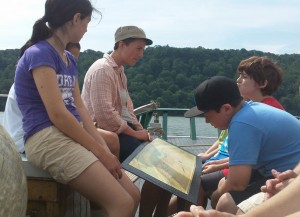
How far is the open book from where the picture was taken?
8.04 ft

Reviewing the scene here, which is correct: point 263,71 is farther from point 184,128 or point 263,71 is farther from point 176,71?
point 176,71

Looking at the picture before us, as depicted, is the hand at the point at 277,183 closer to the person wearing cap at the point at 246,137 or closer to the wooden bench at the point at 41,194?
the person wearing cap at the point at 246,137

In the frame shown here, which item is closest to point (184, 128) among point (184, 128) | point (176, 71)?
point (184, 128)

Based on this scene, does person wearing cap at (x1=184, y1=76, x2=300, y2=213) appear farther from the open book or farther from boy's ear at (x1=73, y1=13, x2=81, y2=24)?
boy's ear at (x1=73, y1=13, x2=81, y2=24)

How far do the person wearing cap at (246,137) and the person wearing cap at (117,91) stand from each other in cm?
98

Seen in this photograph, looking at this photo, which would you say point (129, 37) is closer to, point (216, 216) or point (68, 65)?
point (68, 65)

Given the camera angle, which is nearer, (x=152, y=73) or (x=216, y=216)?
(x=216, y=216)

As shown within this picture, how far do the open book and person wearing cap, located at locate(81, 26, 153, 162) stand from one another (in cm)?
36

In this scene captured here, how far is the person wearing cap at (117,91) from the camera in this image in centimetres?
373

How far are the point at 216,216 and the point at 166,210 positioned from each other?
6.18 feet

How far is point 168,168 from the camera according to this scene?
2.80m

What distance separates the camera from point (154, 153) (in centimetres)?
312

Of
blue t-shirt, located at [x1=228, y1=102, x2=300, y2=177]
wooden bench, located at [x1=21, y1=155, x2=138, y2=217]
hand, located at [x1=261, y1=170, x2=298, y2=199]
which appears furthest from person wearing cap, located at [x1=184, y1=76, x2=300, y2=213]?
wooden bench, located at [x1=21, y1=155, x2=138, y2=217]

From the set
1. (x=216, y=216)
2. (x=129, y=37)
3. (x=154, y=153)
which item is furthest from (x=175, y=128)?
(x=216, y=216)
